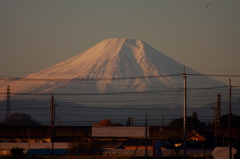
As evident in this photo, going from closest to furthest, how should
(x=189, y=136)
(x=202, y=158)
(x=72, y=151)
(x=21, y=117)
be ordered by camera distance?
1. (x=202, y=158)
2. (x=72, y=151)
3. (x=189, y=136)
4. (x=21, y=117)

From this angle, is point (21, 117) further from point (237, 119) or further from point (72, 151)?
point (72, 151)

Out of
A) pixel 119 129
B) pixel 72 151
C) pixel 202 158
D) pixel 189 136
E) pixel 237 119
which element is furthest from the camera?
pixel 237 119

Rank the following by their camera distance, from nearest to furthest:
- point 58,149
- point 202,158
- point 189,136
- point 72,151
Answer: point 202,158 → point 72,151 → point 58,149 → point 189,136

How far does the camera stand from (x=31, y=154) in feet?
152

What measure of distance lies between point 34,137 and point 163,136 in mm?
20203

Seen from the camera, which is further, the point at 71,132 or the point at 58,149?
the point at 71,132

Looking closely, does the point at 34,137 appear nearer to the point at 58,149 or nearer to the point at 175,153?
the point at 58,149

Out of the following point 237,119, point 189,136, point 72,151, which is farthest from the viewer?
point 237,119

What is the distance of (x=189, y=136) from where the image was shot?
62625 mm

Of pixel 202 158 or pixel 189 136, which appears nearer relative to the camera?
pixel 202 158

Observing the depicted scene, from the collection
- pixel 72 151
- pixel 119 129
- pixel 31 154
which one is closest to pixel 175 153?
pixel 72 151

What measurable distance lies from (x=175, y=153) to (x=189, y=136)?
640 inches

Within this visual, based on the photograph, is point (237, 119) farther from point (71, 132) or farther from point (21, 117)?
point (21, 117)

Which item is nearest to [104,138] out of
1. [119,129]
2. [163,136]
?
[119,129]
